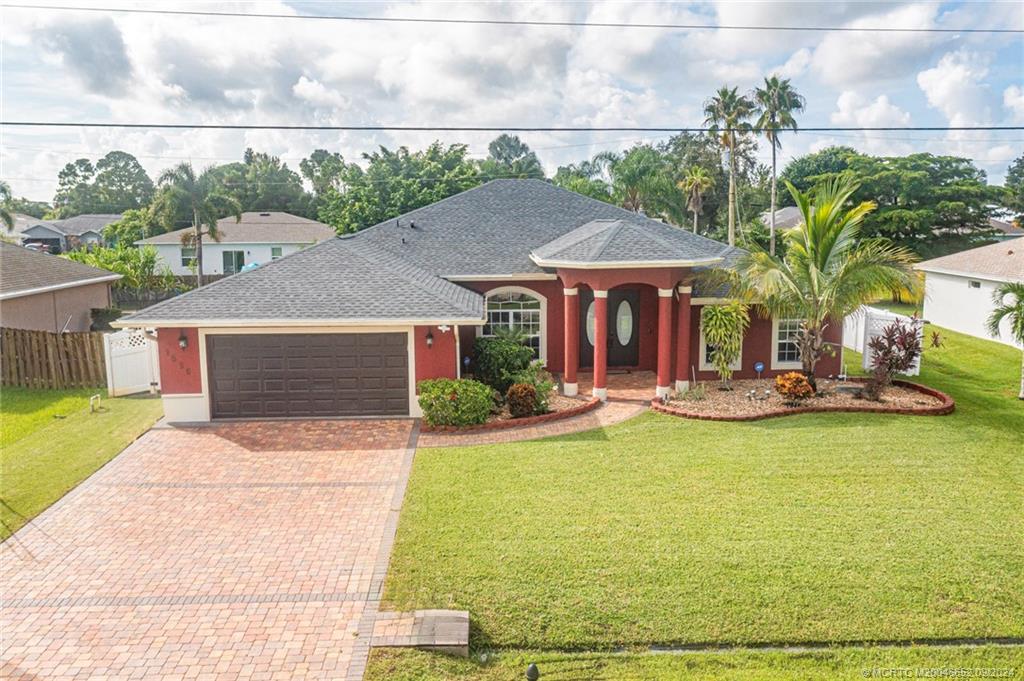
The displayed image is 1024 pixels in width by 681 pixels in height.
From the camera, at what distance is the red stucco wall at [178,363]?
615 inches

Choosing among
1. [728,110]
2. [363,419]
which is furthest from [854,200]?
[363,419]

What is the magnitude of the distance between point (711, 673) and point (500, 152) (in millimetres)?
105174

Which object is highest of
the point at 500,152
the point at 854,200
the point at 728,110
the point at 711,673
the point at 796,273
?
the point at 500,152

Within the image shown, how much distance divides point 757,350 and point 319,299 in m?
11.2

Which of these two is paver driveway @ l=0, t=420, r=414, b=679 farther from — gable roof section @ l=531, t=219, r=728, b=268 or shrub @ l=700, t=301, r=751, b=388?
shrub @ l=700, t=301, r=751, b=388

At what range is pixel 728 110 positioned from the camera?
4419 cm

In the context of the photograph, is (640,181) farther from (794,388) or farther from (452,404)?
(452,404)

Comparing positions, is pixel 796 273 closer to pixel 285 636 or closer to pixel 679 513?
pixel 679 513

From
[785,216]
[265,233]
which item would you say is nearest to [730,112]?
[785,216]

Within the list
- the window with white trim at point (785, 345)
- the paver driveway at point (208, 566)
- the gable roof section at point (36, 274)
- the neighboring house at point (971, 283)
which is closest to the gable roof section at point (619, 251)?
the window with white trim at point (785, 345)

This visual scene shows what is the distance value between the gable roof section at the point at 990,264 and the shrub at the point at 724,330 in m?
11.0

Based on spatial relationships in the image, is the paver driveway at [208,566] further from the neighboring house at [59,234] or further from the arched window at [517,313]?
the neighboring house at [59,234]

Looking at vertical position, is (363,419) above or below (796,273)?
below

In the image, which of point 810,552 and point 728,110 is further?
point 728,110
